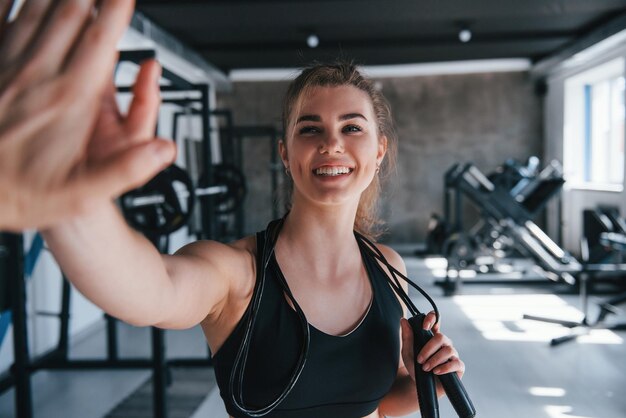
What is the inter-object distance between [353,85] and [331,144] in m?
0.19

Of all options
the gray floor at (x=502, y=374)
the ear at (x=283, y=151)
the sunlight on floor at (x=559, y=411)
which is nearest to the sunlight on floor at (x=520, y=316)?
the gray floor at (x=502, y=374)

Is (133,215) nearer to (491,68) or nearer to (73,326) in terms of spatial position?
(73,326)

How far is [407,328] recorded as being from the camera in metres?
1.01

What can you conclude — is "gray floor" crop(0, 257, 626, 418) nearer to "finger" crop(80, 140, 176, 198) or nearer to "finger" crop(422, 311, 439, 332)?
"finger" crop(422, 311, 439, 332)

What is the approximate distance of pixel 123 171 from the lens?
1.09 feet

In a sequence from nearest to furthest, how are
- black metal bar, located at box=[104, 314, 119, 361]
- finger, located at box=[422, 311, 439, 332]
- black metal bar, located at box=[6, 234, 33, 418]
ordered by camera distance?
finger, located at box=[422, 311, 439, 332], black metal bar, located at box=[6, 234, 33, 418], black metal bar, located at box=[104, 314, 119, 361]

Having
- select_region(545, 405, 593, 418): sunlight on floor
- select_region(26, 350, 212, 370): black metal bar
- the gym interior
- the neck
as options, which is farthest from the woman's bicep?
select_region(545, 405, 593, 418): sunlight on floor

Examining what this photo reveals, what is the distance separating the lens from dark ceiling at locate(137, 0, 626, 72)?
5453 mm

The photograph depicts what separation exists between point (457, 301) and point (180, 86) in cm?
370

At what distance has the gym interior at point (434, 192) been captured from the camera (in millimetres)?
3115

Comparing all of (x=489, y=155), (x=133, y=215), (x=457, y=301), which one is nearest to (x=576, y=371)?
(x=457, y=301)

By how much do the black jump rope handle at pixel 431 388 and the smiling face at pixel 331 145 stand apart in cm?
29

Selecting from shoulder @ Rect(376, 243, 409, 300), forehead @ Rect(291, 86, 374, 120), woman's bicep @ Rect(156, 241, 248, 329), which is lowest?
shoulder @ Rect(376, 243, 409, 300)

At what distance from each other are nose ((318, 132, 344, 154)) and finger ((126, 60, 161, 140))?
659 millimetres
